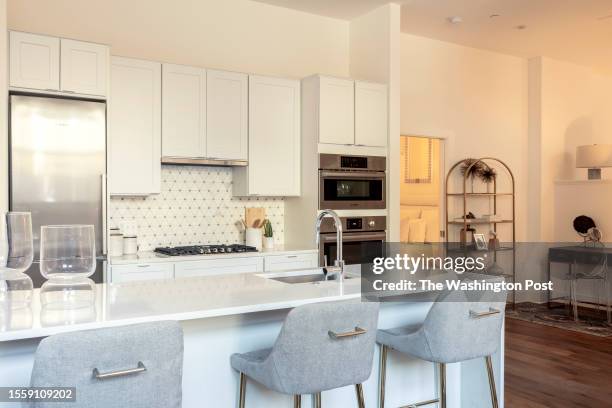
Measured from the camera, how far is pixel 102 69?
3.99 metres

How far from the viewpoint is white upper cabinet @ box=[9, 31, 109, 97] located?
3725mm

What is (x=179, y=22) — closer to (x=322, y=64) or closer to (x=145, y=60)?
(x=145, y=60)

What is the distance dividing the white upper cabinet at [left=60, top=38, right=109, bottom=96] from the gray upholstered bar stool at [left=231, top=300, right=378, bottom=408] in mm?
2546

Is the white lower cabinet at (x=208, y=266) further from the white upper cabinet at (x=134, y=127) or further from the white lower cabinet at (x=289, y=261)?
the white upper cabinet at (x=134, y=127)

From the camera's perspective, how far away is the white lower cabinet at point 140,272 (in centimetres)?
405

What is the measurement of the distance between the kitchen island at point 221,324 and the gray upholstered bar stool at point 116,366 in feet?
0.68

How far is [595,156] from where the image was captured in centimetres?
712

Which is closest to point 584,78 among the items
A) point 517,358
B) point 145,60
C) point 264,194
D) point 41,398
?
point 517,358

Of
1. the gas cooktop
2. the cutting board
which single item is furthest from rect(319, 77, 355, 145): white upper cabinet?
the gas cooktop

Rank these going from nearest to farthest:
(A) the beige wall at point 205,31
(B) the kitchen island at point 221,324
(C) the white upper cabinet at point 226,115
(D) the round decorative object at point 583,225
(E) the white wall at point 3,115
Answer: (B) the kitchen island at point 221,324, (E) the white wall at point 3,115, (A) the beige wall at point 205,31, (C) the white upper cabinet at point 226,115, (D) the round decorative object at point 583,225

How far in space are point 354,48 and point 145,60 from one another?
7.45 ft

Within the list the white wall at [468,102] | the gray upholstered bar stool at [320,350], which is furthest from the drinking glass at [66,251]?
the white wall at [468,102]

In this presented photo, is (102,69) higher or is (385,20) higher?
(385,20)

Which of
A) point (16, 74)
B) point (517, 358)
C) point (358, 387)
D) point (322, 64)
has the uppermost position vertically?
point (322, 64)
